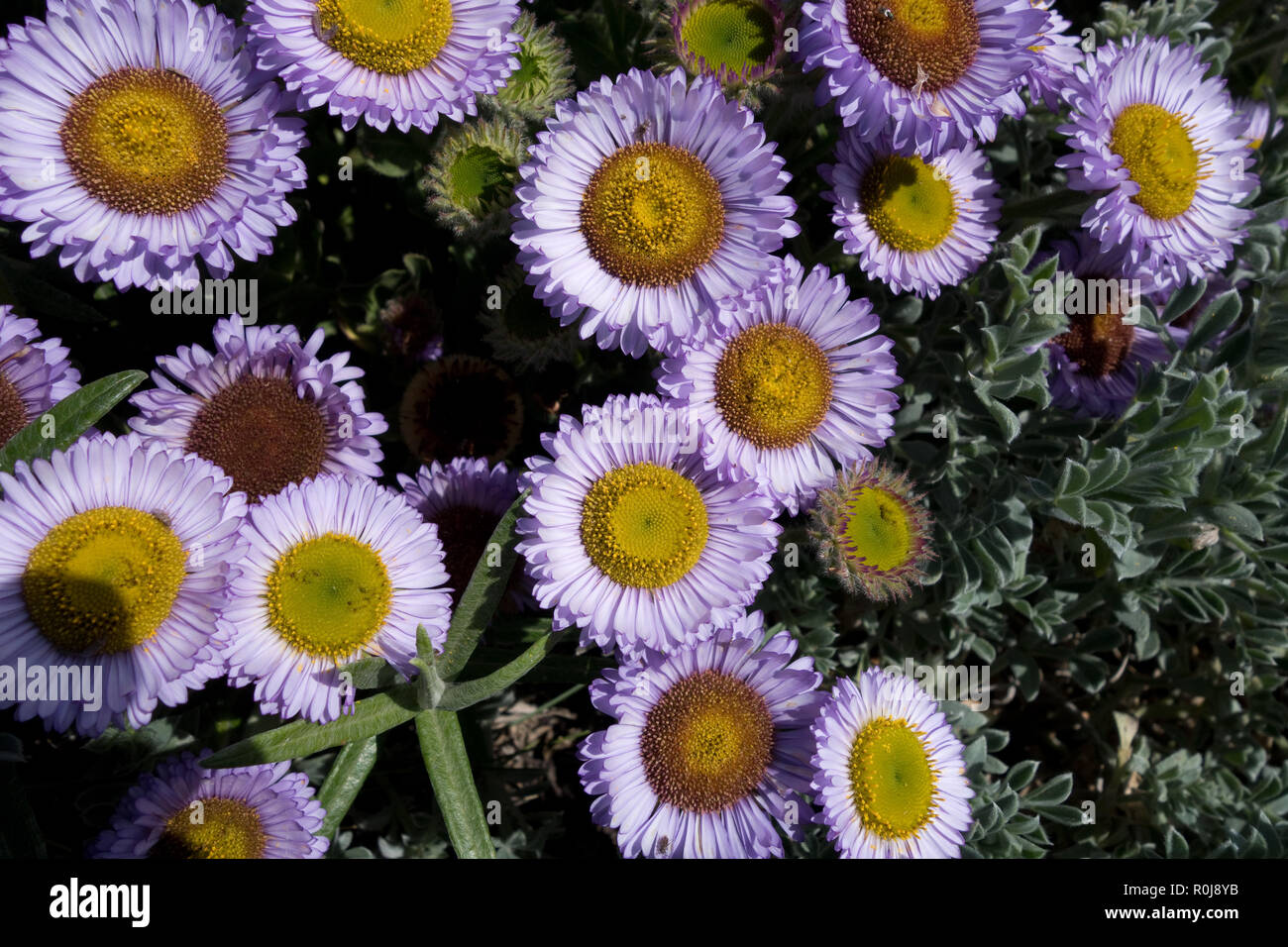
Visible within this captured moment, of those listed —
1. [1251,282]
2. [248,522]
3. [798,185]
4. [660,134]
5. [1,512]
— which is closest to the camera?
[1,512]

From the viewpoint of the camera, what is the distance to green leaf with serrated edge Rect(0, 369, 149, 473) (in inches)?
109

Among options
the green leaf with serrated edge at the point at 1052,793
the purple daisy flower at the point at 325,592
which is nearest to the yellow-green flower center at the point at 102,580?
the purple daisy flower at the point at 325,592

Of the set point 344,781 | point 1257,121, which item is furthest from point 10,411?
point 1257,121

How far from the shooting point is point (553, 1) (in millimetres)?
4074

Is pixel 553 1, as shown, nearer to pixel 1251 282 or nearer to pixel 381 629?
pixel 381 629

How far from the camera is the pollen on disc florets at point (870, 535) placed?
311 centimetres

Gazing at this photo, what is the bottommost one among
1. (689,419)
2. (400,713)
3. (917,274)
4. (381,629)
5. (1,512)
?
(400,713)

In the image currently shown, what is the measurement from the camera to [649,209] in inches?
121

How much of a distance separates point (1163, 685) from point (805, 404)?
243 cm

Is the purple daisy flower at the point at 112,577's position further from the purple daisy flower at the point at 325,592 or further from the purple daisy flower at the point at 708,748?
the purple daisy flower at the point at 708,748

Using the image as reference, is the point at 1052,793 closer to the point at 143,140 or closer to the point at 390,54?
the point at 390,54

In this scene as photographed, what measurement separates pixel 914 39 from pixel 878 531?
146cm

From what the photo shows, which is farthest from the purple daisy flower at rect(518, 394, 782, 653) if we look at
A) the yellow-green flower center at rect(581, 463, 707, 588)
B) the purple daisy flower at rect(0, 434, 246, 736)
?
the purple daisy flower at rect(0, 434, 246, 736)
